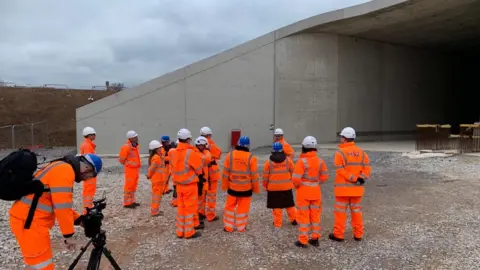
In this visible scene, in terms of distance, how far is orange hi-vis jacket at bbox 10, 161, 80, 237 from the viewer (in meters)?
3.02

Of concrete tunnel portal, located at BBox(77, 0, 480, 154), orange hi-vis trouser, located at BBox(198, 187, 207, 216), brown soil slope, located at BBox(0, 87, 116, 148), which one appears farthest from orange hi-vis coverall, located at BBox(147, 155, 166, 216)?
brown soil slope, located at BBox(0, 87, 116, 148)

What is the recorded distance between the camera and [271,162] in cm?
602

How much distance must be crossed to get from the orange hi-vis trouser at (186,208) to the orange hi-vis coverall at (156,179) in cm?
150

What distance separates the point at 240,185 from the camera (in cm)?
591

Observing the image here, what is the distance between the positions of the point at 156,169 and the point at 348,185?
3765mm

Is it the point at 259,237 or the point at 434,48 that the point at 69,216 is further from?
the point at 434,48

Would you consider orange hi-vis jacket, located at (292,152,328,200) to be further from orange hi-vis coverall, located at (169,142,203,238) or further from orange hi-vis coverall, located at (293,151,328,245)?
orange hi-vis coverall, located at (169,142,203,238)

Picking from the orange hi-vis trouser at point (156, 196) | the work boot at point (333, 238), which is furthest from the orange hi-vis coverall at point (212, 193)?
the work boot at point (333, 238)

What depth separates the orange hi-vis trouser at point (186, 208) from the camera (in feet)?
18.4

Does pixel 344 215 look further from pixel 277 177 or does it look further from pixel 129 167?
pixel 129 167

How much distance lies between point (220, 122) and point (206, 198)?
1176cm

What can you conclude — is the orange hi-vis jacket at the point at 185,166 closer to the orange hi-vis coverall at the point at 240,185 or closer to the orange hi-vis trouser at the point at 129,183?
the orange hi-vis coverall at the point at 240,185

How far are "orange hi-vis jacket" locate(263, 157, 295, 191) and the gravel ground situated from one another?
741 millimetres

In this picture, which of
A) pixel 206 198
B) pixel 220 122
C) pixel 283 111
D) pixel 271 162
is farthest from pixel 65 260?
pixel 283 111
